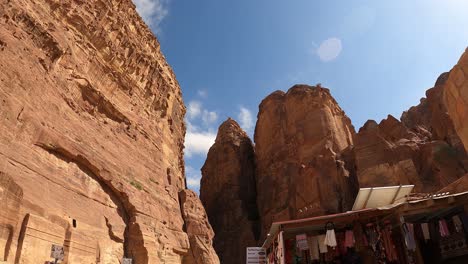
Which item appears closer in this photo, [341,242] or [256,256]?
[341,242]

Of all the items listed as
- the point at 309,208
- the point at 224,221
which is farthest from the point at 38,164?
the point at 224,221

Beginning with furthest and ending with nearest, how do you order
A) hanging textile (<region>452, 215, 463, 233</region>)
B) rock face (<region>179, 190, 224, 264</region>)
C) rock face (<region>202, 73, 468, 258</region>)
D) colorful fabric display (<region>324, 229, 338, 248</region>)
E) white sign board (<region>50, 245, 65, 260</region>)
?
rock face (<region>202, 73, 468, 258</region>) → rock face (<region>179, 190, 224, 264</region>) → white sign board (<region>50, 245, 65, 260</region>) → colorful fabric display (<region>324, 229, 338, 248</region>) → hanging textile (<region>452, 215, 463, 233</region>)

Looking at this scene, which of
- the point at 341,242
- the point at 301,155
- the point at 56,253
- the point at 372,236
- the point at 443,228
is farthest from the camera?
the point at 301,155

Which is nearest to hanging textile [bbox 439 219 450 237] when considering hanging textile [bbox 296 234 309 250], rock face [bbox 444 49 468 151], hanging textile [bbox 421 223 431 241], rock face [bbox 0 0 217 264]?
hanging textile [bbox 421 223 431 241]

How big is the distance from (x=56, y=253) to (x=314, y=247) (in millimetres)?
9765

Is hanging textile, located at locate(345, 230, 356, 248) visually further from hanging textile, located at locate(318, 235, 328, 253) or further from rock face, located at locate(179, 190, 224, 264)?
rock face, located at locate(179, 190, 224, 264)

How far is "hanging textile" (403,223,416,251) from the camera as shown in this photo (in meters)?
10.1

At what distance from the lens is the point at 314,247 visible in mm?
11945

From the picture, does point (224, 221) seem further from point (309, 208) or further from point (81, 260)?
point (81, 260)

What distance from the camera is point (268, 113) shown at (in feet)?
184

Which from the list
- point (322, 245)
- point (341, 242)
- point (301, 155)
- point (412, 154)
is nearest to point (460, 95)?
point (341, 242)

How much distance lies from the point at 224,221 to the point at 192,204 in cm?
1984

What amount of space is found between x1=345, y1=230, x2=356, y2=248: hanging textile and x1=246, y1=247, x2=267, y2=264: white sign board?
5.09 m

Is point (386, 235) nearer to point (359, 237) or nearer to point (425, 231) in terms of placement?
point (359, 237)
